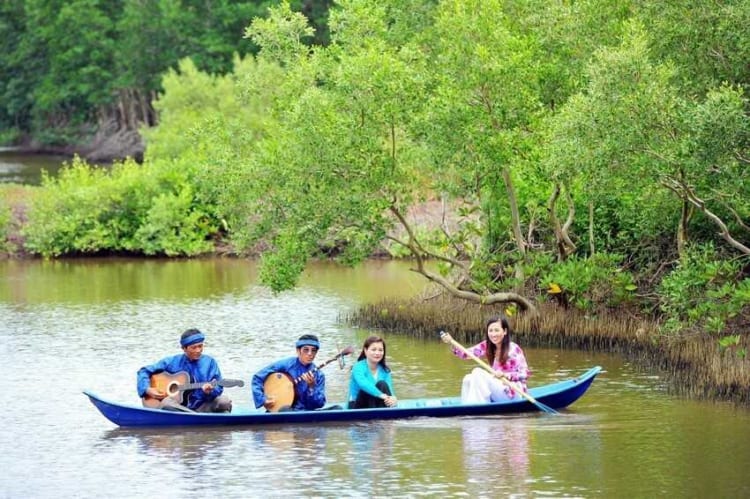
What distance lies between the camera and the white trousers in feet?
53.2

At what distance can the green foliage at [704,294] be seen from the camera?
17953mm

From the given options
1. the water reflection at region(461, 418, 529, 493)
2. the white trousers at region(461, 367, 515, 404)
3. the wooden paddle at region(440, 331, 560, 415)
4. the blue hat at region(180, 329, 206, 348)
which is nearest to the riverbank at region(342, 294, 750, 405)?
the wooden paddle at region(440, 331, 560, 415)

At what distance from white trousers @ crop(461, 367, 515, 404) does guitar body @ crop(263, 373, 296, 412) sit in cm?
202

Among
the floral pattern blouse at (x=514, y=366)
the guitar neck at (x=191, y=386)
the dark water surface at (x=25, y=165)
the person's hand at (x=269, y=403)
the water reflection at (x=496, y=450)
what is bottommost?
the water reflection at (x=496, y=450)

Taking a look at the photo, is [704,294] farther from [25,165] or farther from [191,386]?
[25,165]

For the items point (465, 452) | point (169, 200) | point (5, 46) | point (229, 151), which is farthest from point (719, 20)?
point (5, 46)

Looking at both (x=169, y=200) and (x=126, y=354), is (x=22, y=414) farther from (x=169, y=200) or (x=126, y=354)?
(x=169, y=200)

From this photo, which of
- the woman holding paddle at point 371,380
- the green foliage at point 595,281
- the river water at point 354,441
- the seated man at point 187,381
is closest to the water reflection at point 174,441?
the river water at point 354,441

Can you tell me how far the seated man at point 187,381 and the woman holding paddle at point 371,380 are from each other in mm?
1422

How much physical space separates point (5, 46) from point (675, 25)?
7460 cm

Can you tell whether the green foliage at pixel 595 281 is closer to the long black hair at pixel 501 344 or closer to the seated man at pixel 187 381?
the long black hair at pixel 501 344

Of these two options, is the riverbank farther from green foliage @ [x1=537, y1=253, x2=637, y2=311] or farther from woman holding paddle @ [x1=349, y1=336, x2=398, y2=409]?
woman holding paddle @ [x1=349, y1=336, x2=398, y2=409]

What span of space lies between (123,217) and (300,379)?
2292 cm

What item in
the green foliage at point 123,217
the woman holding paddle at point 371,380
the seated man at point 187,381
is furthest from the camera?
the green foliage at point 123,217
